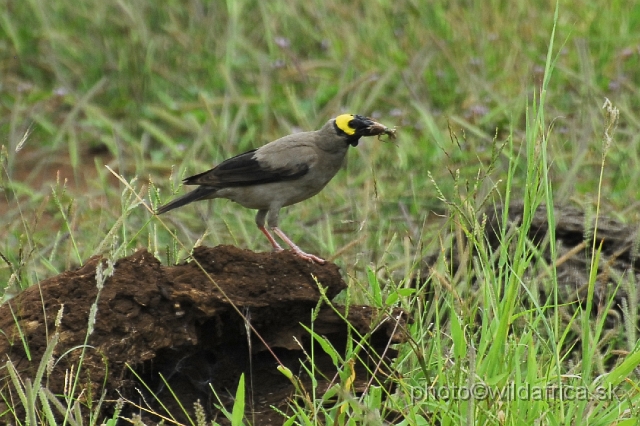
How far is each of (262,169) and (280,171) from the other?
0.10 metres

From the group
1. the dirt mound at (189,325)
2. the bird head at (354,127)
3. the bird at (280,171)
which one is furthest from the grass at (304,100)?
the dirt mound at (189,325)

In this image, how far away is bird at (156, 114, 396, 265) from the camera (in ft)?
17.0

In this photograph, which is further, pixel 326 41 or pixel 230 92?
→ pixel 326 41

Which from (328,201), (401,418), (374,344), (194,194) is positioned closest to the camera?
(401,418)

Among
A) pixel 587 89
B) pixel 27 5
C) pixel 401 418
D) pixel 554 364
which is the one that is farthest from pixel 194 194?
pixel 27 5

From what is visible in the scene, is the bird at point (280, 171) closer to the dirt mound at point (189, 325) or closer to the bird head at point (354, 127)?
the bird head at point (354, 127)

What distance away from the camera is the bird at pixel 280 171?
17.0ft

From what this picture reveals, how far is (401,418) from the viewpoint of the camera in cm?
358

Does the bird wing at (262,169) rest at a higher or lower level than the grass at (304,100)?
higher

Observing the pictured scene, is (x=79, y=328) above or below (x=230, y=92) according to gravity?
above

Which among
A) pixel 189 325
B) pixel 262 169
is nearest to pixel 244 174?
pixel 262 169

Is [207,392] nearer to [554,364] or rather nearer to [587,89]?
[554,364]

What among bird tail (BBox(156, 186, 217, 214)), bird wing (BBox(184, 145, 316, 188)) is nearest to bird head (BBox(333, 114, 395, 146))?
bird wing (BBox(184, 145, 316, 188))

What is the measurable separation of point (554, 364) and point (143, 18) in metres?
6.07
